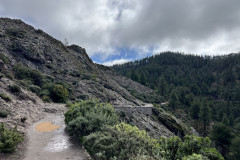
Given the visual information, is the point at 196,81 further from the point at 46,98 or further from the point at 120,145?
the point at 120,145

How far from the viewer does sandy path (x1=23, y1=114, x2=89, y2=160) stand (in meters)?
8.39

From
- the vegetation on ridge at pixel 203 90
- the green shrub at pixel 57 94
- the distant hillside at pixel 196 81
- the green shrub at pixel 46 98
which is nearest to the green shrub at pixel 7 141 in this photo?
the green shrub at pixel 46 98

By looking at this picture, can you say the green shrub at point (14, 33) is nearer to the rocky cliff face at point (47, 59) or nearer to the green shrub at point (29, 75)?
the rocky cliff face at point (47, 59)

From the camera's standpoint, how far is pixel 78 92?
29188mm

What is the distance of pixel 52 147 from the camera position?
9.63 m

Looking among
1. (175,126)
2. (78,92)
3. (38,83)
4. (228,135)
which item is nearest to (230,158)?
(228,135)

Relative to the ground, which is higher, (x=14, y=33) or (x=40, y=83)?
(x=14, y=33)

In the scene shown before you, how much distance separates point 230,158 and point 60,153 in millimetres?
31547

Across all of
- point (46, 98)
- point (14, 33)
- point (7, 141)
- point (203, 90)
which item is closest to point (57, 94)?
point (46, 98)

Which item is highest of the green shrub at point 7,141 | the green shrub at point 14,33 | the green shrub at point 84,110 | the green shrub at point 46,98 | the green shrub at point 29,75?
the green shrub at point 14,33

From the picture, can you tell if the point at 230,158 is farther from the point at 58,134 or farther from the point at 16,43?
the point at 16,43

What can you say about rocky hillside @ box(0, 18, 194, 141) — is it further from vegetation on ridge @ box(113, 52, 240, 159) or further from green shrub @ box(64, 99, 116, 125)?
vegetation on ridge @ box(113, 52, 240, 159)

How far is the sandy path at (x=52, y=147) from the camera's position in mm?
8386

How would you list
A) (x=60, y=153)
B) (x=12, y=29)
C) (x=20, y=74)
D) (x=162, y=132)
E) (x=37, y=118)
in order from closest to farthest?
(x=60, y=153), (x=37, y=118), (x=162, y=132), (x=20, y=74), (x=12, y=29)
